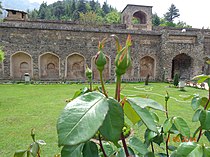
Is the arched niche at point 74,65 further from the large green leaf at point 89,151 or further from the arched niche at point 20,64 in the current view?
the large green leaf at point 89,151

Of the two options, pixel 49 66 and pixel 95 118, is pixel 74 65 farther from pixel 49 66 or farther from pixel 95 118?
pixel 95 118

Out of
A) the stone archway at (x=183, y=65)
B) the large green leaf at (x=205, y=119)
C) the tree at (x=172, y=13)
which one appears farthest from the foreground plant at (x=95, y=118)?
the tree at (x=172, y=13)

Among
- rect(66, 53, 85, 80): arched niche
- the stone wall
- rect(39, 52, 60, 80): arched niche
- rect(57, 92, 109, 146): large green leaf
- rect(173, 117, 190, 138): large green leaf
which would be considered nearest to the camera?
rect(57, 92, 109, 146): large green leaf

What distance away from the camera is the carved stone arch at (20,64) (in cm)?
1434

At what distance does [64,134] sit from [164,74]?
1619 centimetres

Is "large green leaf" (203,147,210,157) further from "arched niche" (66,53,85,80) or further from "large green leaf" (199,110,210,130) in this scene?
"arched niche" (66,53,85,80)

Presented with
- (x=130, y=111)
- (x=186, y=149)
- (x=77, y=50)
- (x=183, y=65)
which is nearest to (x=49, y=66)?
(x=77, y=50)

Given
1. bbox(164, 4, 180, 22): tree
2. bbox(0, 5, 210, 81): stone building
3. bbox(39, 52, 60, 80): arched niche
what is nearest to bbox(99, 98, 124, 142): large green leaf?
bbox(0, 5, 210, 81): stone building

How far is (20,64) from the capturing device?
14594mm

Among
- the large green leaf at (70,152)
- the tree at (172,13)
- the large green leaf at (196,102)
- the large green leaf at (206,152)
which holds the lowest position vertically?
the large green leaf at (206,152)

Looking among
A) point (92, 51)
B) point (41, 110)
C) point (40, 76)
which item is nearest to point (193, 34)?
point (92, 51)

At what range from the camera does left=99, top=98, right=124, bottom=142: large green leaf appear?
46cm

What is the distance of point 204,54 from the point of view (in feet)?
56.6

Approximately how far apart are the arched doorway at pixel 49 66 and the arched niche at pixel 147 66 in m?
7.23
